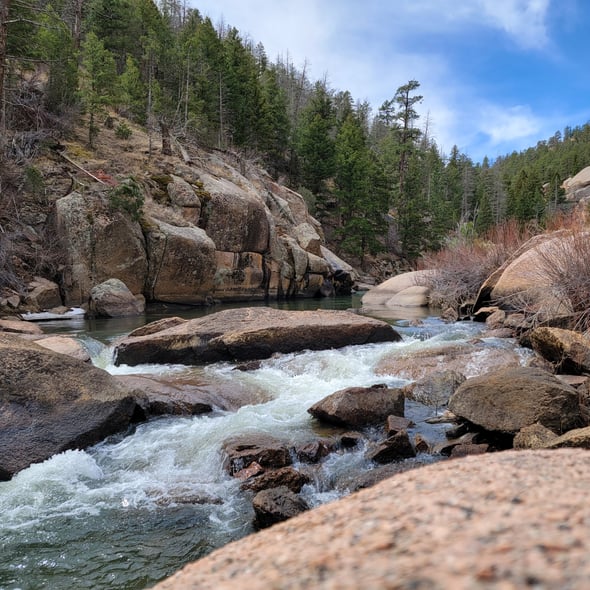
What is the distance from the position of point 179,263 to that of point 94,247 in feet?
11.0

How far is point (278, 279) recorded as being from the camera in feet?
80.1

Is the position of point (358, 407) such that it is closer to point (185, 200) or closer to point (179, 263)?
point (179, 263)

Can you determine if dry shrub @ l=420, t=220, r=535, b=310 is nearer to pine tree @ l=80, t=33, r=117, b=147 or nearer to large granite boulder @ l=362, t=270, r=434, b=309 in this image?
large granite boulder @ l=362, t=270, r=434, b=309

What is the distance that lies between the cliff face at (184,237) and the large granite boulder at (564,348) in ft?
47.8

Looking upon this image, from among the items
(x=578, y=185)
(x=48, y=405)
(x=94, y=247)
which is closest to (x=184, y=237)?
(x=94, y=247)

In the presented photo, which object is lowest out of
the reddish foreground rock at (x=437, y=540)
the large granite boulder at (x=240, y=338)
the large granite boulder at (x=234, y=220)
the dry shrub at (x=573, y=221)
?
the large granite boulder at (x=240, y=338)

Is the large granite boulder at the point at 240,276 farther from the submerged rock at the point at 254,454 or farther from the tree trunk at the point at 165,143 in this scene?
the submerged rock at the point at 254,454

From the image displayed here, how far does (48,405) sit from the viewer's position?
550 centimetres

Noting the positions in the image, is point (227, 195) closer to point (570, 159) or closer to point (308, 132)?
→ point (308, 132)

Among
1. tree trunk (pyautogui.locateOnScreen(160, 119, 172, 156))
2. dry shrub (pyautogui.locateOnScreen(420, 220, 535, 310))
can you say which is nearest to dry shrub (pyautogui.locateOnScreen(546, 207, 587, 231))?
dry shrub (pyautogui.locateOnScreen(420, 220, 535, 310))

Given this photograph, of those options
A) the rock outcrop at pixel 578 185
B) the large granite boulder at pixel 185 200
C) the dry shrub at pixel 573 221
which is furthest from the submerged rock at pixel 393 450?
the rock outcrop at pixel 578 185

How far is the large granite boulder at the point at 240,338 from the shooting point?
9594 mm

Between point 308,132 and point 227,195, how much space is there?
1929 centimetres

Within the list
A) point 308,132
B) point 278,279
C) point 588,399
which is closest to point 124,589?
point 588,399
